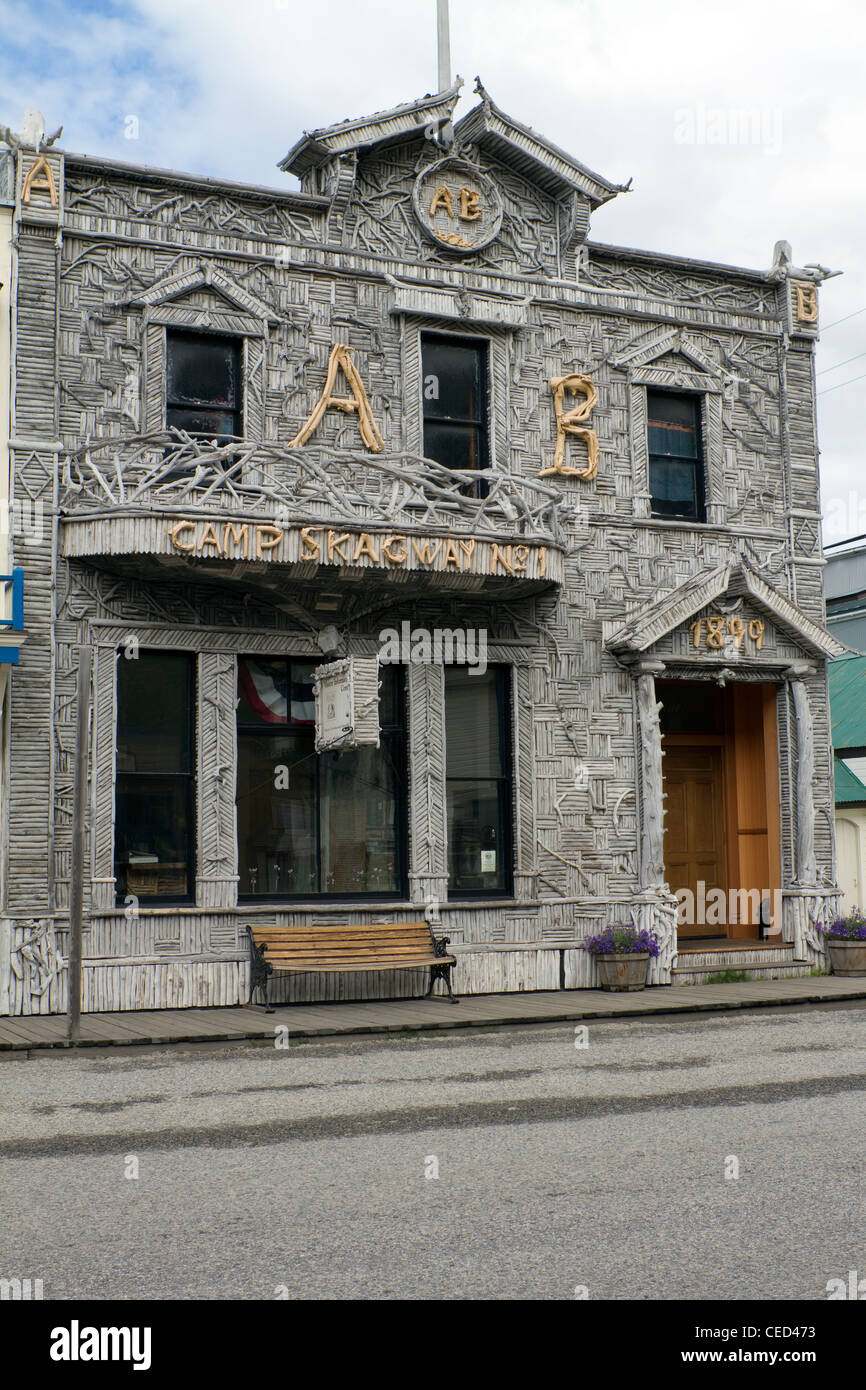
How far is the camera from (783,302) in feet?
62.8

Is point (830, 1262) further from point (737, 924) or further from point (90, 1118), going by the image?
point (737, 924)

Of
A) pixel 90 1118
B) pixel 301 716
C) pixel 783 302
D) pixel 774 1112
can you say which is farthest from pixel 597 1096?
pixel 783 302

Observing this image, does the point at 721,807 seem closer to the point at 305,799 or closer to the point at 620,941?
the point at 620,941

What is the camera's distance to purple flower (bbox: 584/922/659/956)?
1622 cm

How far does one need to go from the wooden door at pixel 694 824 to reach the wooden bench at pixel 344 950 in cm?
472

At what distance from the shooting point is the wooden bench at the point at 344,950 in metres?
14.4

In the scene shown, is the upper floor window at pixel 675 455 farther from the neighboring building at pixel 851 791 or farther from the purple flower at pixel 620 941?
the purple flower at pixel 620 941

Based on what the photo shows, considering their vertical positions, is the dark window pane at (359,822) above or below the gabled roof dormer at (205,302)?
below

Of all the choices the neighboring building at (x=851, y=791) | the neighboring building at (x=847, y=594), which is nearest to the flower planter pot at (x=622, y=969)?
the neighboring building at (x=851, y=791)

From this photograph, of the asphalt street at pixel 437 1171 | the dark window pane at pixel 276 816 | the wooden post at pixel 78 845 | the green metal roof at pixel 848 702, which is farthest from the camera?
the green metal roof at pixel 848 702

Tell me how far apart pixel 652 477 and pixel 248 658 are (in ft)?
19.3

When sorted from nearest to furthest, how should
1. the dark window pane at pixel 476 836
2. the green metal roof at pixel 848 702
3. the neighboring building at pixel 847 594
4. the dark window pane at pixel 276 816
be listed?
the dark window pane at pixel 276 816 → the dark window pane at pixel 476 836 → the green metal roof at pixel 848 702 → the neighboring building at pixel 847 594

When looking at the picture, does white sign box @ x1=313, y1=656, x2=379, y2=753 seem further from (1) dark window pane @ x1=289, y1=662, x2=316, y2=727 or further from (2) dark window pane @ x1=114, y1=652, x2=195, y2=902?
(2) dark window pane @ x1=114, y1=652, x2=195, y2=902

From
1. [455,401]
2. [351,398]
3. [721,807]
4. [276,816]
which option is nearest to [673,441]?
[455,401]
